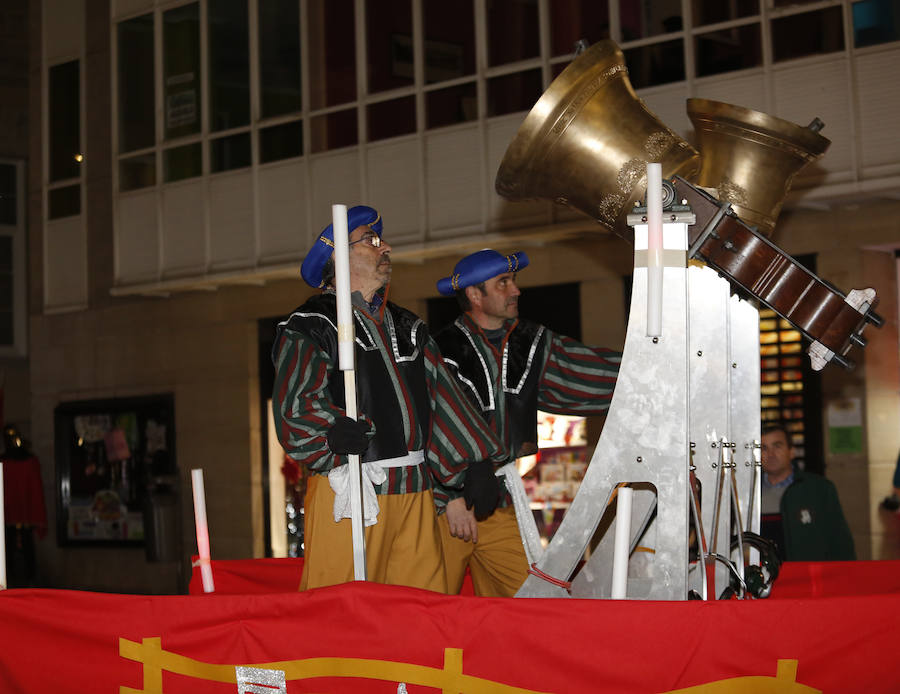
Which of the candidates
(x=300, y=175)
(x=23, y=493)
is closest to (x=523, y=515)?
(x=300, y=175)

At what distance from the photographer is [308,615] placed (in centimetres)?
333

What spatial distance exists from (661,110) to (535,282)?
2165mm

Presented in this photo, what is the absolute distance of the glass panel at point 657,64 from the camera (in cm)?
1017

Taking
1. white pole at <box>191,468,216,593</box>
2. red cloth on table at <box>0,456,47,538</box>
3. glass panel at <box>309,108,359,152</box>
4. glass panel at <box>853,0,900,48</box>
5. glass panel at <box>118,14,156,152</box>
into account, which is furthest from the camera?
red cloth on table at <box>0,456,47,538</box>

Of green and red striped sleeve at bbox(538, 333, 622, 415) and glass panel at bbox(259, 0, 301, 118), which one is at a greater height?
glass panel at bbox(259, 0, 301, 118)

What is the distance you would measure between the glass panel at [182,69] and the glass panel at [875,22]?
7462mm

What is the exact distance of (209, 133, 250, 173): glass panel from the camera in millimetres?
13180

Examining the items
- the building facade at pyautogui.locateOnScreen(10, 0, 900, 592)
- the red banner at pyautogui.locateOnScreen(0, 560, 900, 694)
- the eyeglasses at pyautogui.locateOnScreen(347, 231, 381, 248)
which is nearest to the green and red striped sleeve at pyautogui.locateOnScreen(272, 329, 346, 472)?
the eyeglasses at pyautogui.locateOnScreen(347, 231, 381, 248)

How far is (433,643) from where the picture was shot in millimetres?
3199

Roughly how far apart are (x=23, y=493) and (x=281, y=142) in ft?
17.9

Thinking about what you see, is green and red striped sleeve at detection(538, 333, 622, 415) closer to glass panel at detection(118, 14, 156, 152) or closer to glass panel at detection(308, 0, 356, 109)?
glass panel at detection(308, 0, 356, 109)

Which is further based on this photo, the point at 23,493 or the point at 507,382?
the point at 23,493

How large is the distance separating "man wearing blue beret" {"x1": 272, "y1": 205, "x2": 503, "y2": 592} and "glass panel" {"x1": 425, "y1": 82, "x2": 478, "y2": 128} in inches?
281

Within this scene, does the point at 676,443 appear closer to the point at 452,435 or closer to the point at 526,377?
the point at 452,435
